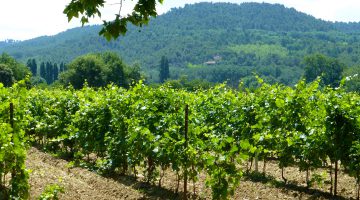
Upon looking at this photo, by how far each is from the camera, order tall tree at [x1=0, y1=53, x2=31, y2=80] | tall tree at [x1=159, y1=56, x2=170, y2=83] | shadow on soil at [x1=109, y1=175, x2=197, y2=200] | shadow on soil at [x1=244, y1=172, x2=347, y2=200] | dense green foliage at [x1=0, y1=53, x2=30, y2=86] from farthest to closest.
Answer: tall tree at [x1=159, y1=56, x2=170, y2=83], tall tree at [x1=0, y1=53, x2=31, y2=80], dense green foliage at [x1=0, y1=53, x2=30, y2=86], shadow on soil at [x1=244, y1=172, x2=347, y2=200], shadow on soil at [x1=109, y1=175, x2=197, y2=200]

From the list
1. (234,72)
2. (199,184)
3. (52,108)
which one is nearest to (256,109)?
(199,184)

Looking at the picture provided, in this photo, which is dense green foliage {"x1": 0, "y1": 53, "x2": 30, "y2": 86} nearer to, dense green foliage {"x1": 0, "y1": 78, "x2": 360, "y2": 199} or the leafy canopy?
dense green foliage {"x1": 0, "y1": 78, "x2": 360, "y2": 199}

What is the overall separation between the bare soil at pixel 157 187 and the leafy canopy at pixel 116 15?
5.14 metres

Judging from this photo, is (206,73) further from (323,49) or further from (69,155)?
(69,155)

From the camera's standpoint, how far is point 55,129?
15.6 meters

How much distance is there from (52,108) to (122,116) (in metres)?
5.75

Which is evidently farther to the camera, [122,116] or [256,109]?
[256,109]

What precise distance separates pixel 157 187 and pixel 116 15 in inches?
270

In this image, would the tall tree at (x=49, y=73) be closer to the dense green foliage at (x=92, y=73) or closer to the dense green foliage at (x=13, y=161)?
the dense green foliage at (x=92, y=73)

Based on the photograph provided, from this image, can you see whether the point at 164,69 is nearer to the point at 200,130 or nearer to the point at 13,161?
the point at 200,130

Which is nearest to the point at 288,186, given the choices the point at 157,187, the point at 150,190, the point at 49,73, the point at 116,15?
the point at 157,187

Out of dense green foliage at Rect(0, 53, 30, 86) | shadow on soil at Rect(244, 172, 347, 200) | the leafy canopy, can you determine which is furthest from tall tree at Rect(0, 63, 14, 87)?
the leafy canopy

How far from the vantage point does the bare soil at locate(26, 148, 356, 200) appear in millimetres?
9969

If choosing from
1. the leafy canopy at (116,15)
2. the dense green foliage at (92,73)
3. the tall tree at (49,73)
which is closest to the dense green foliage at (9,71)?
the dense green foliage at (92,73)
